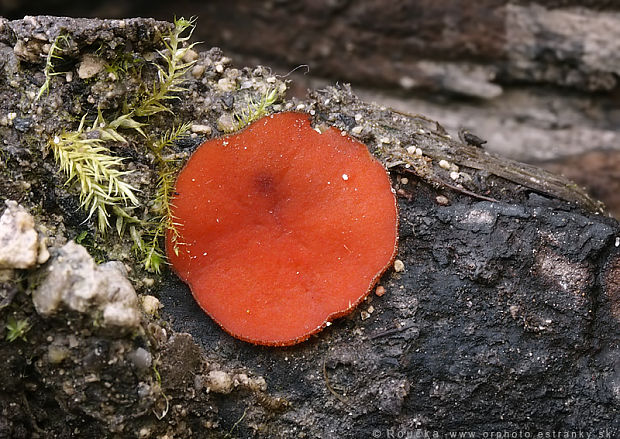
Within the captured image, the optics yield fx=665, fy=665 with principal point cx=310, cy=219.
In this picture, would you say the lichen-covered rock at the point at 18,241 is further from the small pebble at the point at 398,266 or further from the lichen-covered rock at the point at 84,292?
the small pebble at the point at 398,266

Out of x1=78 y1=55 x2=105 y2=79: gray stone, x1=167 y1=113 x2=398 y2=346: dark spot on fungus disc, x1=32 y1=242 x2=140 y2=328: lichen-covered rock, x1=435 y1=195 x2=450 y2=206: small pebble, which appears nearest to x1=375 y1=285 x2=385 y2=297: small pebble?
x1=167 y1=113 x2=398 y2=346: dark spot on fungus disc

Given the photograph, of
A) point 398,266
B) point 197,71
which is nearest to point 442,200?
point 398,266

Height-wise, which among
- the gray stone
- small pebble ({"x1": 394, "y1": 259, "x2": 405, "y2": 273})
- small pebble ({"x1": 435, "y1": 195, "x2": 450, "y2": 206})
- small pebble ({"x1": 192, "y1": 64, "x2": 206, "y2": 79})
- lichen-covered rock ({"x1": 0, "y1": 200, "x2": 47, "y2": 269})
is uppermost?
the gray stone

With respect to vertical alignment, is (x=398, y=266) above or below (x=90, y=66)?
below

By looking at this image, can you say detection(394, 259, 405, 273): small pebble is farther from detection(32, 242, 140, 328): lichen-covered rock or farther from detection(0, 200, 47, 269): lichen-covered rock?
Answer: detection(0, 200, 47, 269): lichen-covered rock

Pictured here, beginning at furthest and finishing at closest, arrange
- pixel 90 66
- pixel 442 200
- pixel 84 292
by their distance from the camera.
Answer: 1. pixel 442 200
2. pixel 90 66
3. pixel 84 292

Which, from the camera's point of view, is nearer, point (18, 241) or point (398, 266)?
point (18, 241)

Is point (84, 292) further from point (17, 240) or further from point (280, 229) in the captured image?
point (280, 229)
